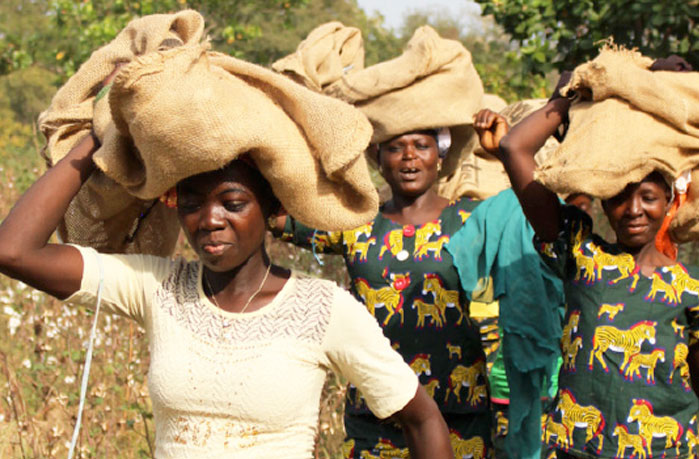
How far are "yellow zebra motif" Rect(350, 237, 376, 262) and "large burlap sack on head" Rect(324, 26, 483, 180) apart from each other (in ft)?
1.61

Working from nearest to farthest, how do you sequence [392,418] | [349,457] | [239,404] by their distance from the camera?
[239,404], [392,418], [349,457]

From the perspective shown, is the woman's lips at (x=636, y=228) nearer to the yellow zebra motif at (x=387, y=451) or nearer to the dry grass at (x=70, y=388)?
the yellow zebra motif at (x=387, y=451)

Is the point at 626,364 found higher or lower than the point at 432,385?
higher

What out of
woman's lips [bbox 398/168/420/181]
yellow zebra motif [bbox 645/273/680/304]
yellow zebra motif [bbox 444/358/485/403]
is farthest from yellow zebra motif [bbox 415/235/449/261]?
yellow zebra motif [bbox 645/273/680/304]

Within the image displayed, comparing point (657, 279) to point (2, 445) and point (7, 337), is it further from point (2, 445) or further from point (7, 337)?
point (7, 337)

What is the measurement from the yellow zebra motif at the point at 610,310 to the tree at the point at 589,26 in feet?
10.1

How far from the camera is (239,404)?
230 centimetres

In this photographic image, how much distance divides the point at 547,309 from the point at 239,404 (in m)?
1.81

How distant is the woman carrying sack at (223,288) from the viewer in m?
2.26

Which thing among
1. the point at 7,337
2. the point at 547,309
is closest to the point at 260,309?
the point at 547,309

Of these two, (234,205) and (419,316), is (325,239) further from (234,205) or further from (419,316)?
(234,205)

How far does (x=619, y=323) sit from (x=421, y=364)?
83 centimetres

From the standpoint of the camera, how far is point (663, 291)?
3100 millimetres

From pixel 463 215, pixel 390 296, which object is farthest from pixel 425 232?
pixel 390 296
